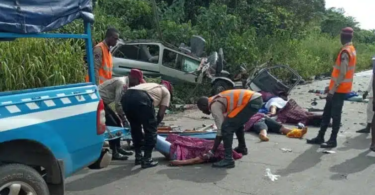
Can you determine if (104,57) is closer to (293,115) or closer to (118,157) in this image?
(118,157)

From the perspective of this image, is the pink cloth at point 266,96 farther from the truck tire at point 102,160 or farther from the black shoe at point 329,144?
the truck tire at point 102,160

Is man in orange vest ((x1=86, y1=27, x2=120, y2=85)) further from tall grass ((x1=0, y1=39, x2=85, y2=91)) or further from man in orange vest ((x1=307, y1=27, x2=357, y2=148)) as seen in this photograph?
man in orange vest ((x1=307, y1=27, x2=357, y2=148))

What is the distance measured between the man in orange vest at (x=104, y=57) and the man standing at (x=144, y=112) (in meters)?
0.96

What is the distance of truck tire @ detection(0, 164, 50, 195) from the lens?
3.68 meters

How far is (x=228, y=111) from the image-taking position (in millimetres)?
6848

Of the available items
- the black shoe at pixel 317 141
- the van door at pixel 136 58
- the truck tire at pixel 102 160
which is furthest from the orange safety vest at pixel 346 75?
the van door at pixel 136 58

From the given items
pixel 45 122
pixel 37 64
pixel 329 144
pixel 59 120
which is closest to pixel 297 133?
pixel 329 144

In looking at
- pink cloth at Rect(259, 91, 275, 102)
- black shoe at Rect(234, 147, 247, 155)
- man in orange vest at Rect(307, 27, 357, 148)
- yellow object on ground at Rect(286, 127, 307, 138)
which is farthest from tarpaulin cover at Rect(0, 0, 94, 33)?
pink cloth at Rect(259, 91, 275, 102)

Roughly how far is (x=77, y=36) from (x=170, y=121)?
681 cm

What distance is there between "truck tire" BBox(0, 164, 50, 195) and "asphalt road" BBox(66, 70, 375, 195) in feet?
5.80

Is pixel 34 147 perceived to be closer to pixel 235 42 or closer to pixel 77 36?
pixel 77 36

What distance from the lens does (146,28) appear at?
20812 mm

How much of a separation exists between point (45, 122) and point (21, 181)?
1.70ft

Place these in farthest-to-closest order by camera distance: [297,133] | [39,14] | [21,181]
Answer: [297,133] < [39,14] < [21,181]
